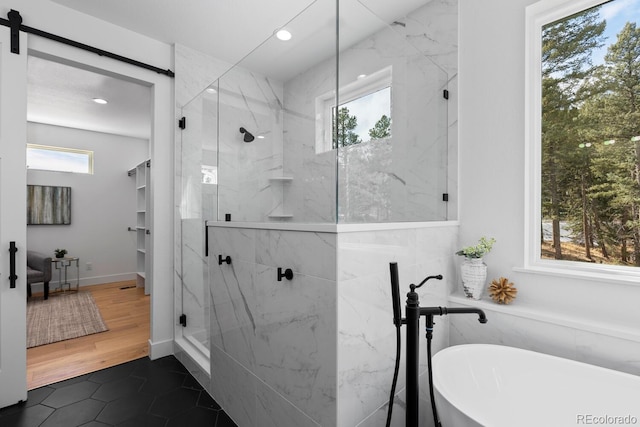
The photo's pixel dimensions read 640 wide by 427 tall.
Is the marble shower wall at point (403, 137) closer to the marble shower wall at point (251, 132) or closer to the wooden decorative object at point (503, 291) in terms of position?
the marble shower wall at point (251, 132)

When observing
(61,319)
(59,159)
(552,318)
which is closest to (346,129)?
(552,318)

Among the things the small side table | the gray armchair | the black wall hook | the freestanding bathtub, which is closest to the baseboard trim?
the black wall hook

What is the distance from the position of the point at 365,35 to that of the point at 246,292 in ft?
4.87

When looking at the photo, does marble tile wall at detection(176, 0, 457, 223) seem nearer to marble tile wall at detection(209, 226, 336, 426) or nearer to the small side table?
marble tile wall at detection(209, 226, 336, 426)

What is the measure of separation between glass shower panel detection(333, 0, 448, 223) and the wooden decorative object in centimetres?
48

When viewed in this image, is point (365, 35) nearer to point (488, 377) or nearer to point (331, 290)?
point (331, 290)

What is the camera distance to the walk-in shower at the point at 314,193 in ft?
3.97

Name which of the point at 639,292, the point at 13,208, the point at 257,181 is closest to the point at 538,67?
the point at 639,292

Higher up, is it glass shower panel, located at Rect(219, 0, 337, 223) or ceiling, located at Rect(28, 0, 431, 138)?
ceiling, located at Rect(28, 0, 431, 138)

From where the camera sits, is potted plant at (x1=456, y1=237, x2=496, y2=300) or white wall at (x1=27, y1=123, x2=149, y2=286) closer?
potted plant at (x1=456, y1=237, x2=496, y2=300)

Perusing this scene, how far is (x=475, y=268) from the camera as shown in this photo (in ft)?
5.51

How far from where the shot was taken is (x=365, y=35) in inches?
62.9

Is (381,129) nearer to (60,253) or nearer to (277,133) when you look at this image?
(277,133)

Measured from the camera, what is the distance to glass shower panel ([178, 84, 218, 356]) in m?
→ 2.25
